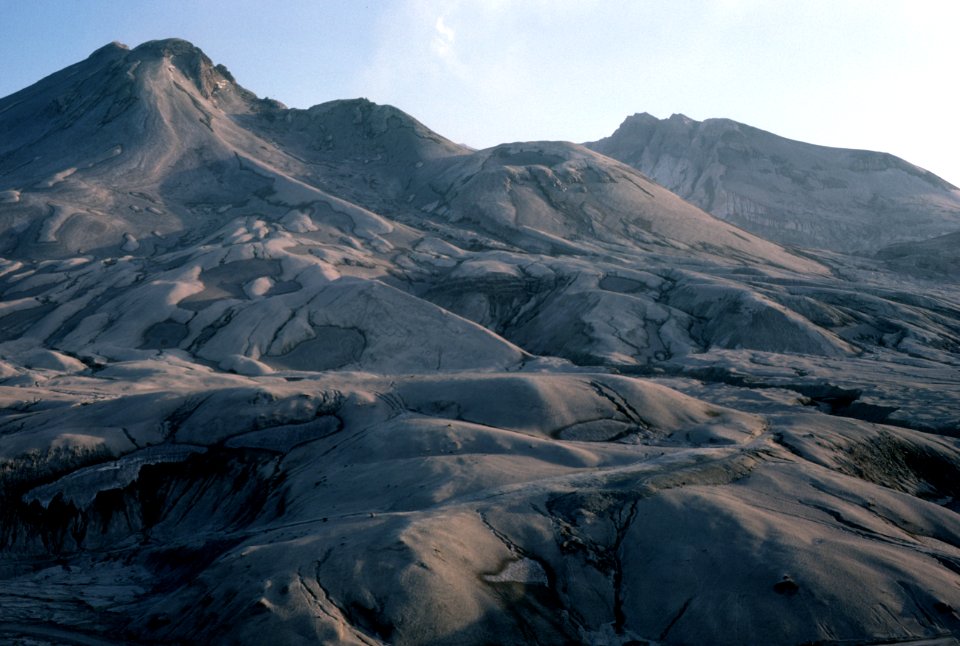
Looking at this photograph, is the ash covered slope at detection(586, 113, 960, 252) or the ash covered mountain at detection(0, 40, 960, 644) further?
the ash covered slope at detection(586, 113, 960, 252)

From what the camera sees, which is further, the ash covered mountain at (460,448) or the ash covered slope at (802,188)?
the ash covered slope at (802,188)

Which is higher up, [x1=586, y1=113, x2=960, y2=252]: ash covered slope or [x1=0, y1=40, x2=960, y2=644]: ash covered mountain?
[x1=586, y1=113, x2=960, y2=252]: ash covered slope

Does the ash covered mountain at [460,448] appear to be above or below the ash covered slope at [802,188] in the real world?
below

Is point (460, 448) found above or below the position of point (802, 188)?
below

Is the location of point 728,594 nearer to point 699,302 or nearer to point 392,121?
point 699,302

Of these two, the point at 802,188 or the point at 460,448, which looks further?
the point at 802,188
